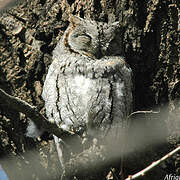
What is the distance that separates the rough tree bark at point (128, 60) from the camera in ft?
8.12

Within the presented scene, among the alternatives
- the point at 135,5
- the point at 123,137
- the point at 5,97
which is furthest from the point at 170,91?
the point at 5,97

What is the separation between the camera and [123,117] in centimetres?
236

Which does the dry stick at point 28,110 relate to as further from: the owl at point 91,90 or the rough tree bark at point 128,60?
the rough tree bark at point 128,60

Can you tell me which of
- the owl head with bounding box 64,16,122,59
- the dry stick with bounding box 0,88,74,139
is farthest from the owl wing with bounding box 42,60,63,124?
the dry stick with bounding box 0,88,74,139

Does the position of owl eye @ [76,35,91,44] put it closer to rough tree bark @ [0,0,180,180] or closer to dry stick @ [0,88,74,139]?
rough tree bark @ [0,0,180,180]

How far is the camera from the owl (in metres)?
2.32

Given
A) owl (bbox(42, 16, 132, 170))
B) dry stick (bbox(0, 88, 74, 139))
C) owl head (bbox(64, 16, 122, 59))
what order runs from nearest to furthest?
1. dry stick (bbox(0, 88, 74, 139))
2. owl (bbox(42, 16, 132, 170))
3. owl head (bbox(64, 16, 122, 59))

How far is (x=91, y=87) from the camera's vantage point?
2.33 metres

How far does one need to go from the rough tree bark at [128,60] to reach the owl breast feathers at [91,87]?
18 cm

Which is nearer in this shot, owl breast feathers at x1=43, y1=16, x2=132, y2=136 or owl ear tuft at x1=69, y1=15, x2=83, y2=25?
owl breast feathers at x1=43, y1=16, x2=132, y2=136

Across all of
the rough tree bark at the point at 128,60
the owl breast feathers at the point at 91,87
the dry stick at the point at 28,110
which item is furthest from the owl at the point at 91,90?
the dry stick at the point at 28,110

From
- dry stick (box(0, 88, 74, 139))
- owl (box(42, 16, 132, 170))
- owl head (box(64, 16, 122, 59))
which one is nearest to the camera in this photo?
dry stick (box(0, 88, 74, 139))

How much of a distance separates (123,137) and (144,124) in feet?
0.71

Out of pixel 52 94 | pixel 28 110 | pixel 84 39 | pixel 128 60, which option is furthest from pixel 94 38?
pixel 28 110
